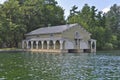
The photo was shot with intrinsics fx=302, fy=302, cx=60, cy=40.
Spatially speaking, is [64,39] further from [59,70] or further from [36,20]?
[59,70]

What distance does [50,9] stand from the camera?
337 feet

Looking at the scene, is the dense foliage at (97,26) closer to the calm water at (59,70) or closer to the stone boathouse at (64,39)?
the stone boathouse at (64,39)

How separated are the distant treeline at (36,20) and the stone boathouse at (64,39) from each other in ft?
21.3

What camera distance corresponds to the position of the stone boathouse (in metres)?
75.2

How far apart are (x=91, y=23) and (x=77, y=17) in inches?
198

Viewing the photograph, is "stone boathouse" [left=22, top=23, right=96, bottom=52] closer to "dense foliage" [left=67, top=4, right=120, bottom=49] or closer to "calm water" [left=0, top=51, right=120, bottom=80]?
"dense foliage" [left=67, top=4, right=120, bottom=49]

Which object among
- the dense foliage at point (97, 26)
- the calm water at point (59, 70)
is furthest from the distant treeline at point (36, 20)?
the calm water at point (59, 70)

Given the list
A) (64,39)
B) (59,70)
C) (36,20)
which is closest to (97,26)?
→ (36,20)

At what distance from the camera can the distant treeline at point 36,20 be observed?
8362 centimetres

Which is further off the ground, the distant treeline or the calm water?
the distant treeline

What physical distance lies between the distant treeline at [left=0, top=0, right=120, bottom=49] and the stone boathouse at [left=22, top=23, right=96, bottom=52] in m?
6.51

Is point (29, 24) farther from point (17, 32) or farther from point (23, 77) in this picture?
point (23, 77)

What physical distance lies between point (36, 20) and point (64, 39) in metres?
22.6

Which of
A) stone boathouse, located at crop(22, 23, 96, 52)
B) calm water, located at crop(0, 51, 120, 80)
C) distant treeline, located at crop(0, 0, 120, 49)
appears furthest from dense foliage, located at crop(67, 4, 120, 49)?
calm water, located at crop(0, 51, 120, 80)
